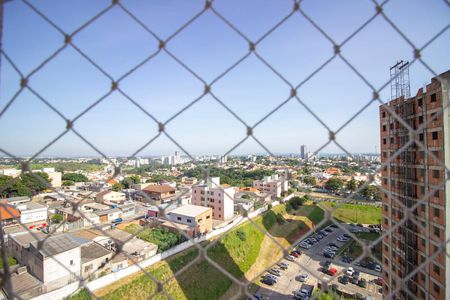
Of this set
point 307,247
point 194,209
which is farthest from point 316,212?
point 194,209

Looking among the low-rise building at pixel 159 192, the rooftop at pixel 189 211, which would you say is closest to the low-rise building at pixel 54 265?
the rooftop at pixel 189 211

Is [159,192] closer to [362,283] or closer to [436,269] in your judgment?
[362,283]

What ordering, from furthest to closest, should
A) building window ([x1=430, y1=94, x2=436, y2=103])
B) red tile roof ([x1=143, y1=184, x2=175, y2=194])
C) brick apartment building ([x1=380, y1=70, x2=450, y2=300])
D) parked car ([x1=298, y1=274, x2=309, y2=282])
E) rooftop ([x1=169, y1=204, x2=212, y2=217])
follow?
red tile roof ([x1=143, y1=184, x2=175, y2=194]), rooftop ([x1=169, y1=204, x2=212, y2=217]), parked car ([x1=298, y1=274, x2=309, y2=282]), building window ([x1=430, y1=94, x2=436, y2=103]), brick apartment building ([x1=380, y1=70, x2=450, y2=300])

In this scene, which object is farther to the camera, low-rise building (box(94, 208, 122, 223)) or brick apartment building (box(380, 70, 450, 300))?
low-rise building (box(94, 208, 122, 223))

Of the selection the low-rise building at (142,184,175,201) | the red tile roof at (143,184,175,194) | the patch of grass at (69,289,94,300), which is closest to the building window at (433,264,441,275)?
the patch of grass at (69,289,94,300)

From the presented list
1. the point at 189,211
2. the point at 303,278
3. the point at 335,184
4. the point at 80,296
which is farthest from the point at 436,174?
the point at 335,184

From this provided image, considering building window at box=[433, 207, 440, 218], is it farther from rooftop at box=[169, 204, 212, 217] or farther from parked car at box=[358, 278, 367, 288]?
rooftop at box=[169, 204, 212, 217]

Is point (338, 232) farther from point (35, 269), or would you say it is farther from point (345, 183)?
point (35, 269)
